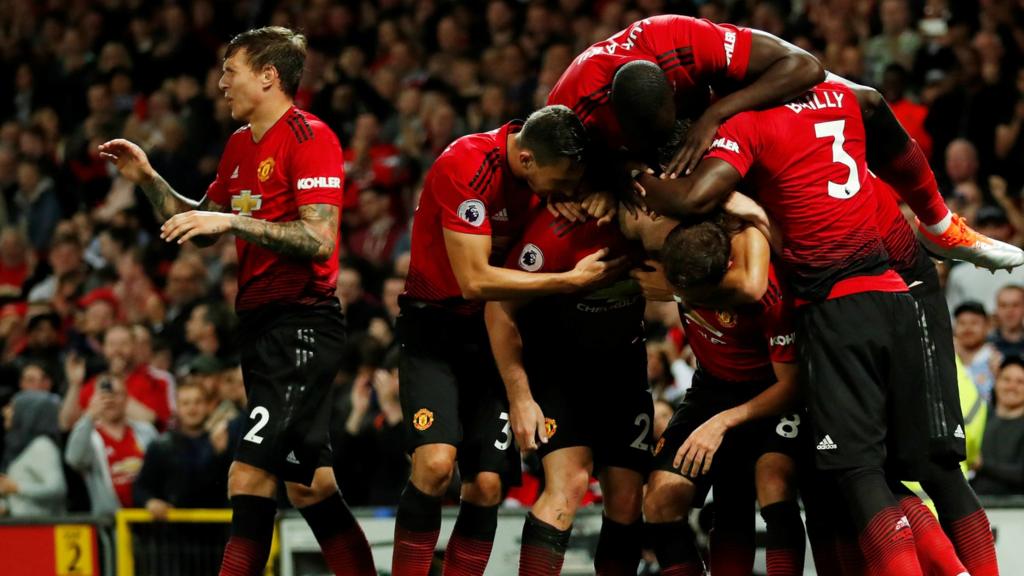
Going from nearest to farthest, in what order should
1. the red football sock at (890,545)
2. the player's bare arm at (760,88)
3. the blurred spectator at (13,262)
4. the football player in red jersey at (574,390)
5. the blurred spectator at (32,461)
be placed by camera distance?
1. the red football sock at (890,545)
2. the player's bare arm at (760,88)
3. the football player in red jersey at (574,390)
4. the blurred spectator at (32,461)
5. the blurred spectator at (13,262)

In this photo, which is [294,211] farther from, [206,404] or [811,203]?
[206,404]

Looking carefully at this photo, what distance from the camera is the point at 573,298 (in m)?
6.21

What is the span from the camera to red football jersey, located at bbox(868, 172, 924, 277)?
20.9 ft

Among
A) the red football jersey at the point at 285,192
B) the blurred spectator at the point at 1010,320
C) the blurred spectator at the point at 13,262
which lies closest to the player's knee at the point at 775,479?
the red football jersey at the point at 285,192

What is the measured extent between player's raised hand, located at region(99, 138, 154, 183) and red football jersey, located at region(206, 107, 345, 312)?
398 millimetres

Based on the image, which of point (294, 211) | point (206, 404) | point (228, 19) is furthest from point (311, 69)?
point (294, 211)

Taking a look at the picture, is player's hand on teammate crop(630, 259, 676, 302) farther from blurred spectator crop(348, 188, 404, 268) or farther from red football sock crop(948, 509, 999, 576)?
blurred spectator crop(348, 188, 404, 268)

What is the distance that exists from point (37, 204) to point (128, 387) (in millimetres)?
5094

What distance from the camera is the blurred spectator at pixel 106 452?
1028cm

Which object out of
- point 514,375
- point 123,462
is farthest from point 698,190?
point 123,462

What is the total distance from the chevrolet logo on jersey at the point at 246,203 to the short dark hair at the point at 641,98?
161 centimetres

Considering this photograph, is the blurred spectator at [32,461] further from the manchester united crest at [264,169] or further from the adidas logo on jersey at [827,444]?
the adidas logo on jersey at [827,444]

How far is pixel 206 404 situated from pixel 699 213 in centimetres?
503

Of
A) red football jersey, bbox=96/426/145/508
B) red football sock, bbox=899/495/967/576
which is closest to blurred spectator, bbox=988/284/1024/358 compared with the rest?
red football sock, bbox=899/495/967/576
